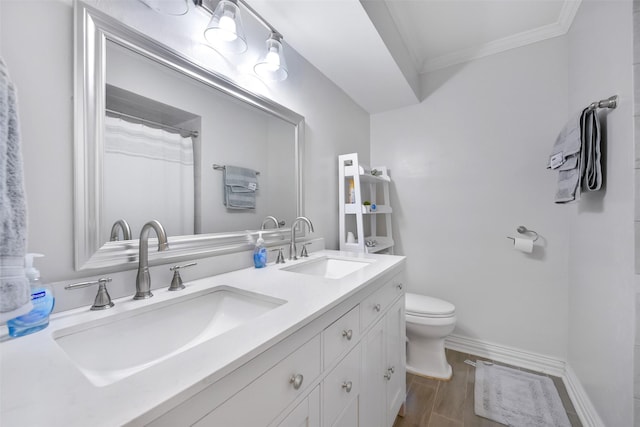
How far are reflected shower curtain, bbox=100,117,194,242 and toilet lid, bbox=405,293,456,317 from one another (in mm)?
1528

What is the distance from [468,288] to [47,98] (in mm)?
2603

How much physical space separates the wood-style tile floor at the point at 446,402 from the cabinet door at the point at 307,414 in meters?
1.01

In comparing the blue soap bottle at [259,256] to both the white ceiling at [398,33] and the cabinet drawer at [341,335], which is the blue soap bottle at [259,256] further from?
the white ceiling at [398,33]

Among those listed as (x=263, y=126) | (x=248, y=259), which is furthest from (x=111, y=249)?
(x=263, y=126)

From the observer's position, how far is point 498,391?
1.66m

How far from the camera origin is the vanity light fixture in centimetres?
102

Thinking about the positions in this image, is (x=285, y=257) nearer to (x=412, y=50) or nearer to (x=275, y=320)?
(x=275, y=320)

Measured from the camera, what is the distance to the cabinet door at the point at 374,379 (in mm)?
1014

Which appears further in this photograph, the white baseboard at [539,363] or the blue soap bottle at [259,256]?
the white baseboard at [539,363]

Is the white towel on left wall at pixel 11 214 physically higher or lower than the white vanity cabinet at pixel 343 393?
higher

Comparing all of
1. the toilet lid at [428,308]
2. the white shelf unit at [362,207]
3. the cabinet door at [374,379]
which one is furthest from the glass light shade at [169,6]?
the toilet lid at [428,308]

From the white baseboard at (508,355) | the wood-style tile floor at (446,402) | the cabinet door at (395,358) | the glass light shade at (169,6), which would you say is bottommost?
the wood-style tile floor at (446,402)

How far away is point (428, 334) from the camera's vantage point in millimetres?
1771

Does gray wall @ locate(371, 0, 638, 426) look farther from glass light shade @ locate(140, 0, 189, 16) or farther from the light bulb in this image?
glass light shade @ locate(140, 0, 189, 16)
